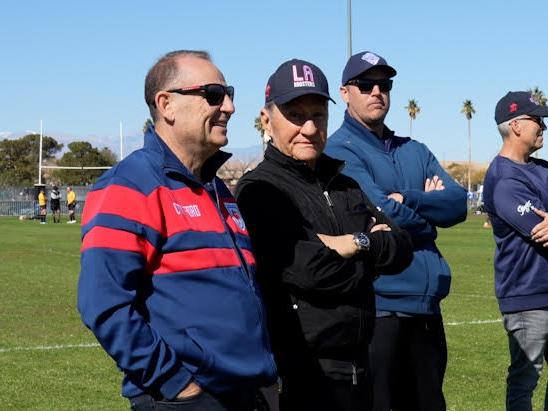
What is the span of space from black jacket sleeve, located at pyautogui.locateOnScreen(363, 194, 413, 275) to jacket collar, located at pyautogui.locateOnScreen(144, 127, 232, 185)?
83 centimetres

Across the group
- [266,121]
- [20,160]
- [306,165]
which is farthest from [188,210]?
[20,160]

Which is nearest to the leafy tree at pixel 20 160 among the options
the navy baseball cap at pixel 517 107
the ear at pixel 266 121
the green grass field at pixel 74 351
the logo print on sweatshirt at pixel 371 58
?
the green grass field at pixel 74 351

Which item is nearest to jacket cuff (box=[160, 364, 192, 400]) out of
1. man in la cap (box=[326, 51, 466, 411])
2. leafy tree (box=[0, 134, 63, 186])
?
man in la cap (box=[326, 51, 466, 411])

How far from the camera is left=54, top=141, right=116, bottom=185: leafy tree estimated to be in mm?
105875

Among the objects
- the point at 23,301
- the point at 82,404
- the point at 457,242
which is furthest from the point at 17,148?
the point at 82,404

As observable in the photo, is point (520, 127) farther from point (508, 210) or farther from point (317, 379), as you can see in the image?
point (317, 379)

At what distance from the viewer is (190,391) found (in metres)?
3.50

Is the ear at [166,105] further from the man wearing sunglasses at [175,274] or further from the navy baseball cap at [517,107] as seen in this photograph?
the navy baseball cap at [517,107]

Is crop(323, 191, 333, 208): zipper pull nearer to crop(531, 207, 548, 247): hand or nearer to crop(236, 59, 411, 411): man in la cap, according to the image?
crop(236, 59, 411, 411): man in la cap

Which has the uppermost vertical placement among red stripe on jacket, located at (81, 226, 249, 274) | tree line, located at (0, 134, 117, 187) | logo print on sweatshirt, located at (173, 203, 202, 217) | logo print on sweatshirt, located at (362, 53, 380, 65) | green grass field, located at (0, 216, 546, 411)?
logo print on sweatshirt, located at (362, 53, 380, 65)

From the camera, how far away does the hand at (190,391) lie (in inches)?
137

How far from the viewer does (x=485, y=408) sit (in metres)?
8.06

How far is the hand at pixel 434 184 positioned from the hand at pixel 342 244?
151 cm

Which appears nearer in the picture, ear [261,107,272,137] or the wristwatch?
the wristwatch
